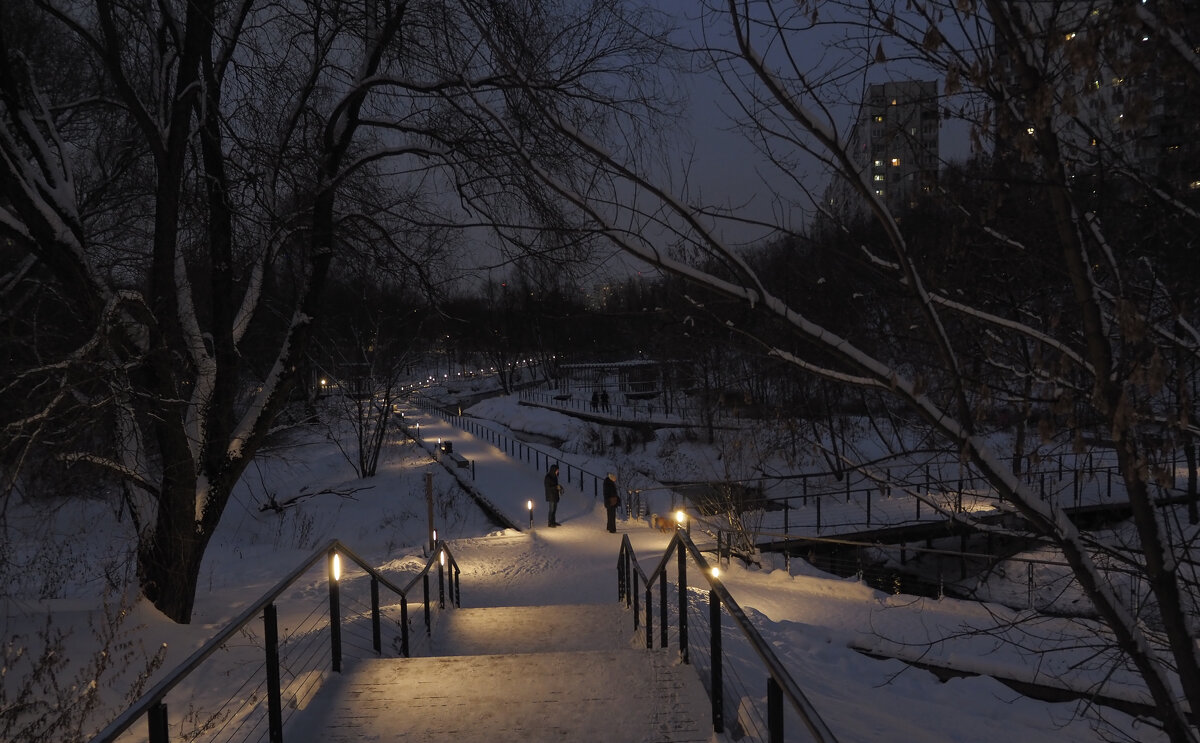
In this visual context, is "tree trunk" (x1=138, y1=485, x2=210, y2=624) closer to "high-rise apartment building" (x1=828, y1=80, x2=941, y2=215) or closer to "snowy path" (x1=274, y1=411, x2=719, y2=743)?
"snowy path" (x1=274, y1=411, x2=719, y2=743)

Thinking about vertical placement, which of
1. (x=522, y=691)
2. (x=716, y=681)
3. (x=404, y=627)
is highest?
(x=716, y=681)

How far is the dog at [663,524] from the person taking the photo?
53.0 feet

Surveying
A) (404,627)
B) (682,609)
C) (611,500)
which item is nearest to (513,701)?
(682,609)

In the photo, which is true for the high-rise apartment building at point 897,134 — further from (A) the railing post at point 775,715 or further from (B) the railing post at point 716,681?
(B) the railing post at point 716,681

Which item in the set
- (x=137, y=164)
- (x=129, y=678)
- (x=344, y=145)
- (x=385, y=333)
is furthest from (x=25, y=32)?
(x=385, y=333)

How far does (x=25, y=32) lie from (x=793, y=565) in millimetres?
13819

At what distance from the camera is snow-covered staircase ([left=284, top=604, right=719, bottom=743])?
12.4 feet

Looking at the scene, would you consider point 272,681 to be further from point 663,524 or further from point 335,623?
point 663,524

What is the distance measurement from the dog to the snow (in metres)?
0.22

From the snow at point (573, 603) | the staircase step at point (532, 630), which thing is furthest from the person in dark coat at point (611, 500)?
the staircase step at point (532, 630)

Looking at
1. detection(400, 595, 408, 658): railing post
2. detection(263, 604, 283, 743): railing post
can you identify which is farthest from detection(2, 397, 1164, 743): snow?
detection(263, 604, 283, 743): railing post

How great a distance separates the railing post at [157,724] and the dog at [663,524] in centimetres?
1392

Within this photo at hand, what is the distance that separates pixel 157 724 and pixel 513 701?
6.80ft

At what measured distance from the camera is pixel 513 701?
4.20m
